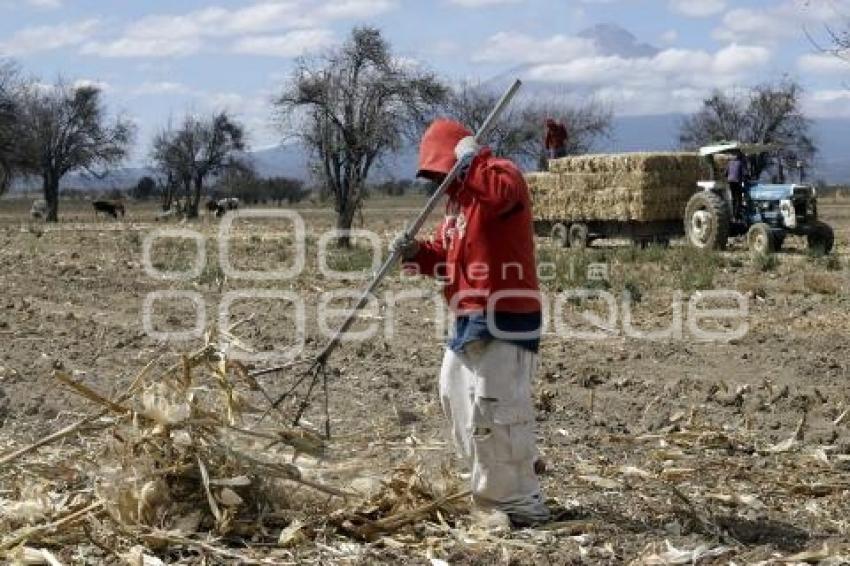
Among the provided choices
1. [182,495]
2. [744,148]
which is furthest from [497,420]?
[744,148]

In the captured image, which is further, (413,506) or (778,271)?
(778,271)

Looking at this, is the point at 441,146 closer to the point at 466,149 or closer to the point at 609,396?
the point at 466,149

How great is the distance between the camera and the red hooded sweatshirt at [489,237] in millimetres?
4754

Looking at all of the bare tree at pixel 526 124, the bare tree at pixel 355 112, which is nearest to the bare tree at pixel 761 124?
the bare tree at pixel 526 124

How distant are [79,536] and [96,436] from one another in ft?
3.63

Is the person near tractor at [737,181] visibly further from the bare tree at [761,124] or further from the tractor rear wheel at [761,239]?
the bare tree at [761,124]

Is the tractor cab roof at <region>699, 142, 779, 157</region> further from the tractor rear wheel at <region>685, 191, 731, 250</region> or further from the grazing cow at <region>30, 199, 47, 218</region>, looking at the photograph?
the grazing cow at <region>30, 199, 47, 218</region>

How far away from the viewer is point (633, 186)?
21.7m

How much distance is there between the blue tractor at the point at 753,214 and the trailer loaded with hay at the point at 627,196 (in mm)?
1443

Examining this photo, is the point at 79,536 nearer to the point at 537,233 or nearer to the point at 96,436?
A: the point at 96,436

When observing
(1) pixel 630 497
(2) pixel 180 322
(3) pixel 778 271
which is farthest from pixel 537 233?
(1) pixel 630 497

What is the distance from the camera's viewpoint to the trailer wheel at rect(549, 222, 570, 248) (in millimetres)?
23562

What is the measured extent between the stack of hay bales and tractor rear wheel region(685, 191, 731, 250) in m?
1.36

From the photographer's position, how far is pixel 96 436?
5754 mm
